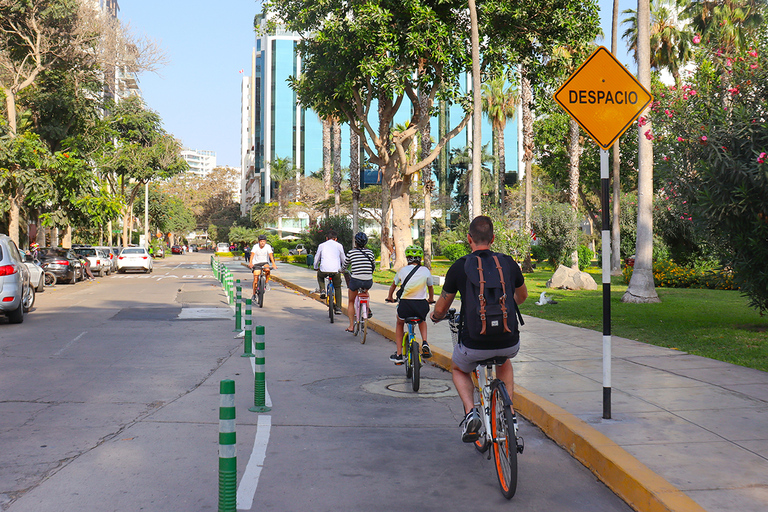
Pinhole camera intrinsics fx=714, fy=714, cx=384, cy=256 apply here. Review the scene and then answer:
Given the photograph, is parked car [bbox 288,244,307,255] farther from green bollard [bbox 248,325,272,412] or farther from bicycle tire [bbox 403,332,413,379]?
green bollard [bbox 248,325,272,412]

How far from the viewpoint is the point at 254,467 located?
5.17m

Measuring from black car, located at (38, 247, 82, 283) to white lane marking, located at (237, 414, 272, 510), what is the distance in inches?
976

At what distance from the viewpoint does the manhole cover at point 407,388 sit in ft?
26.2

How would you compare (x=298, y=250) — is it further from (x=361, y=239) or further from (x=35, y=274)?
(x=361, y=239)

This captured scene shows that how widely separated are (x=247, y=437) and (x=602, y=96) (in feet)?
14.2

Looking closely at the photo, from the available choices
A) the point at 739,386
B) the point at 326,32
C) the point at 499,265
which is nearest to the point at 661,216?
the point at 326,32

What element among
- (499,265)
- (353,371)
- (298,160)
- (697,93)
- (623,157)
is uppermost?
(298,160)

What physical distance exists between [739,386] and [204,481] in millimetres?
5614

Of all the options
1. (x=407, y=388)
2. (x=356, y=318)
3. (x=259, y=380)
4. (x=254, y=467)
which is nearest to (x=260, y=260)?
(x=356, y=318)

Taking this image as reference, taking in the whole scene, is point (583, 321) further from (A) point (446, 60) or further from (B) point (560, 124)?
(B) point (560, 124)

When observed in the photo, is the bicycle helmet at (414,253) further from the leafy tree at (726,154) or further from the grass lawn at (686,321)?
the leafy tree at (726,154)

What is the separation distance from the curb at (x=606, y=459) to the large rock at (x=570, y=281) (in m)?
17.1

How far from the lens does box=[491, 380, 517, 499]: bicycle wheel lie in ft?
14.7

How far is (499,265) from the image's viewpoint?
490 cm
